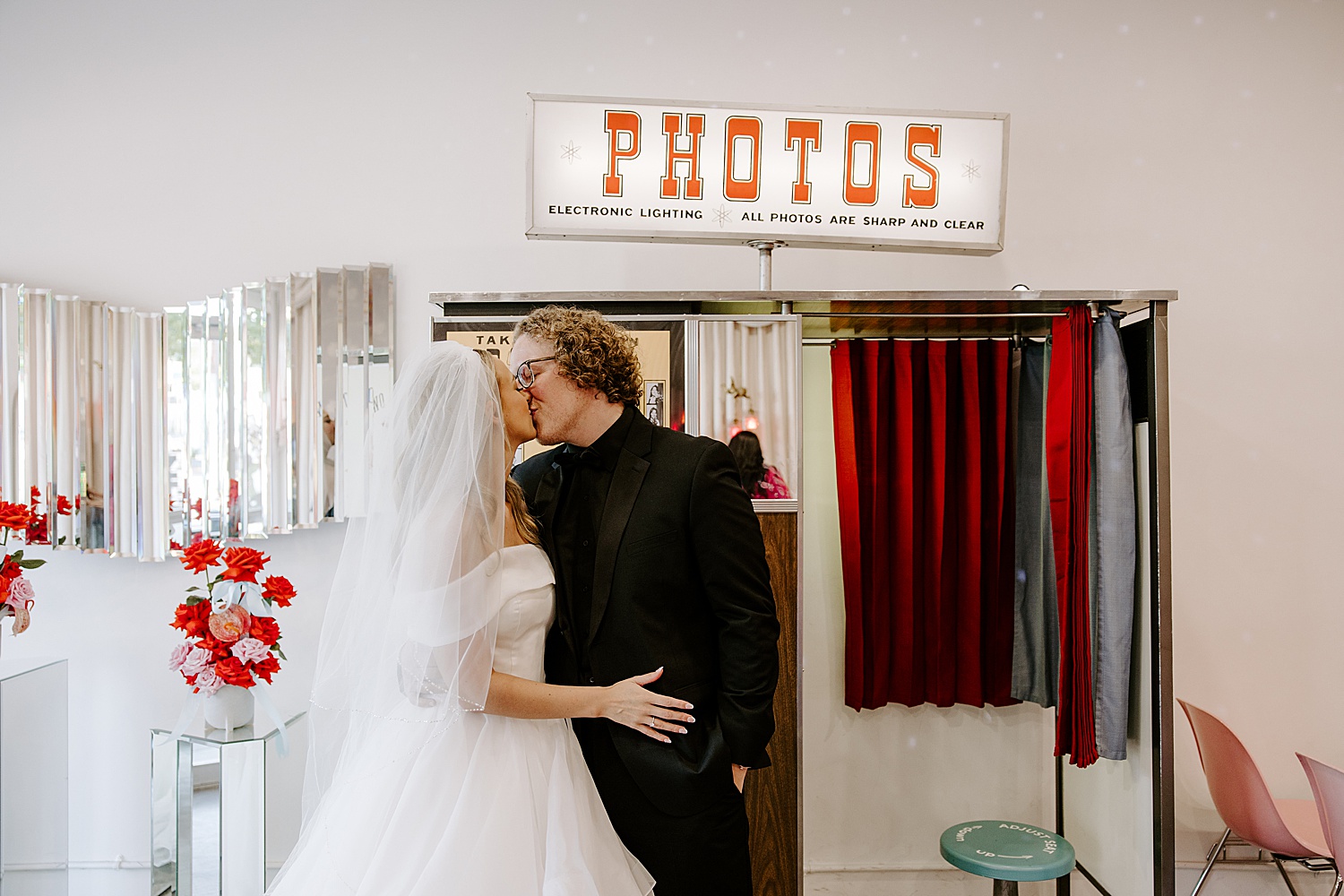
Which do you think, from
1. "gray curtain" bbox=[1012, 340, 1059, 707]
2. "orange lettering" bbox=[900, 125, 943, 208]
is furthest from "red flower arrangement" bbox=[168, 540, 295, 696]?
"gray curtain" bbox=[1012, 340, 1059, 707]

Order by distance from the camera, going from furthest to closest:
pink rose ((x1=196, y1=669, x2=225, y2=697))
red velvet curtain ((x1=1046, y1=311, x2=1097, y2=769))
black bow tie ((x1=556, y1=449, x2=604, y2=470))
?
pink rose ((x1=196, y1=669, x2=225, y2=697)) → red velvet curtain ((x1=1046, y1=311, x2=1097, y2=769)) → black bow tie ((x1=556, y1=449, x2=604, y2=470))

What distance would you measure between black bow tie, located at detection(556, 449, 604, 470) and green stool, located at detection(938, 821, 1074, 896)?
1647mm

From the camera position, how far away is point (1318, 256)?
312 centimetres

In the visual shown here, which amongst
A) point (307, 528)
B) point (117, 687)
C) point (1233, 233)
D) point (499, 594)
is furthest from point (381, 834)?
point (1233, 233)

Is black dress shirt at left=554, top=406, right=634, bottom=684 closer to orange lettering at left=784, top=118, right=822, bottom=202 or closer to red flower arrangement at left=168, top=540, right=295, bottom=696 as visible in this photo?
orange lettering at left=784, top=118, right=822, bottom=202

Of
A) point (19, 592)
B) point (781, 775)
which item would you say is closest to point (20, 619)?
point (19, 592)

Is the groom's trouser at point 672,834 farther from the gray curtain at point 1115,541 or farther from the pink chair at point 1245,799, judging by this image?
the pink chair at point 1245,799

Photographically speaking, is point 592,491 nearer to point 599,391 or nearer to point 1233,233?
point 599,391

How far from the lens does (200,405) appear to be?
3.09 m

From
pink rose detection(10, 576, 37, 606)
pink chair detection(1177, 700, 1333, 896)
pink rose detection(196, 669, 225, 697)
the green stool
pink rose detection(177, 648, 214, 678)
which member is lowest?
the green stool

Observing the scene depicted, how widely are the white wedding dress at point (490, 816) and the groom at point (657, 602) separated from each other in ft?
0.23

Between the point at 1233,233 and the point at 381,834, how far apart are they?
344 cm

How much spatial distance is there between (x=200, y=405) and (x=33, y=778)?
4.42ft

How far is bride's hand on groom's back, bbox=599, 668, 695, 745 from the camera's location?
5.44ft
